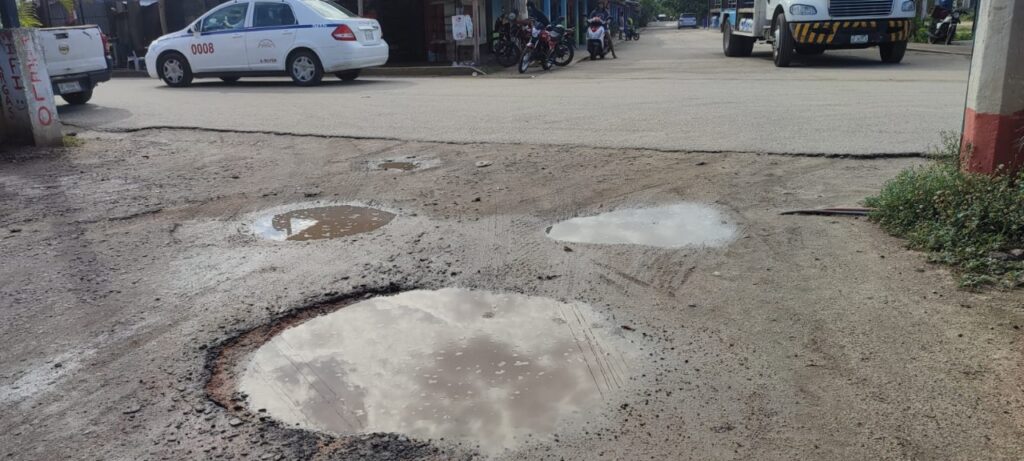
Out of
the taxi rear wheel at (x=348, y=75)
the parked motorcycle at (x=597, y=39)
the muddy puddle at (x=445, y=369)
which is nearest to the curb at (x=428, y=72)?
the taxi rear wheel at (x=348, y=75)

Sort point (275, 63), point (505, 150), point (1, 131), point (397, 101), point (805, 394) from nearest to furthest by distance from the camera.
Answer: point (805, 394)
point (505, 150)
point (1, 131)
point (397, 101)
point (275, 63)

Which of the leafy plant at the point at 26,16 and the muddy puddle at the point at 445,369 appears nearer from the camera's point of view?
the muddy puddle at the point at 445,369

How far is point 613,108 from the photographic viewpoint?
10.3 metres

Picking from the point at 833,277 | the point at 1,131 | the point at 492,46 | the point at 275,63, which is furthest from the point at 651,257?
the point at 492,46

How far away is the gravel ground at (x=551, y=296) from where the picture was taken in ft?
9.23

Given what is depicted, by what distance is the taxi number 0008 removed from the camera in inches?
604

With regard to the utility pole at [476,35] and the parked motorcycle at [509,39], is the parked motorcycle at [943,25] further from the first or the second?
the utility pole at [476,35]

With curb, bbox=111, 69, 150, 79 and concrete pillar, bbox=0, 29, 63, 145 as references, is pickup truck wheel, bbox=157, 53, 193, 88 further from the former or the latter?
concrete pillar, bbox=0, 29, 63, 145

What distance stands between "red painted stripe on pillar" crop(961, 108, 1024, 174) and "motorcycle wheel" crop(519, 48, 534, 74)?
13.9m

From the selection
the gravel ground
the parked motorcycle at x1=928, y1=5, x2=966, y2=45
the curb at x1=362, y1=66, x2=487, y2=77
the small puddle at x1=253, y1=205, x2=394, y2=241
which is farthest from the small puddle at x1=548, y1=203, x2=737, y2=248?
the parked motorcycle at x1=928, y1=5, x2=966, y2=45

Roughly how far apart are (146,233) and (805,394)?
4.40 meters

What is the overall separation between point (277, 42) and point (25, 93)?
679 centimetres

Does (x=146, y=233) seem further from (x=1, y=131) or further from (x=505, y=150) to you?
(x=1, y=131)

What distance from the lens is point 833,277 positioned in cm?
423
